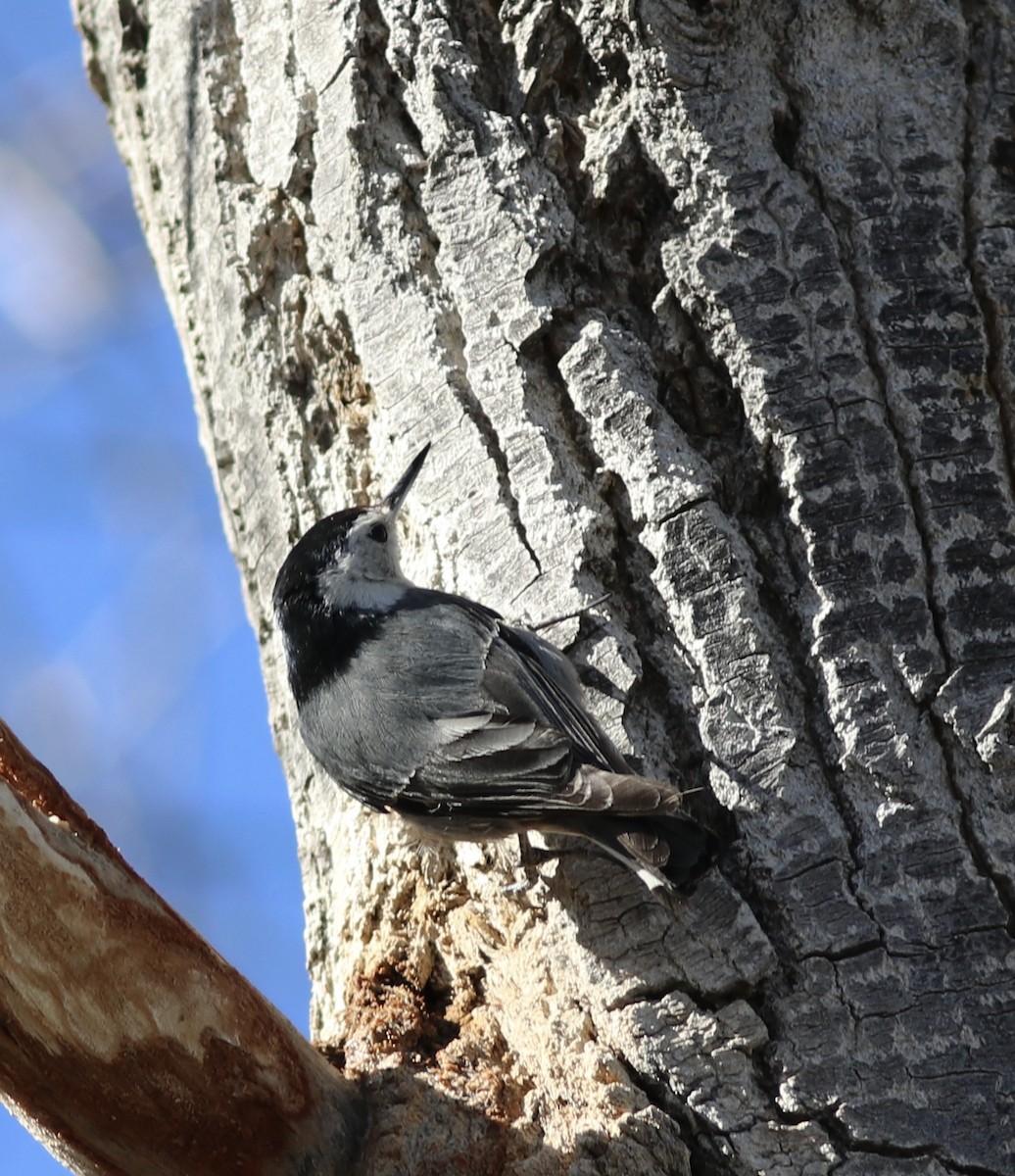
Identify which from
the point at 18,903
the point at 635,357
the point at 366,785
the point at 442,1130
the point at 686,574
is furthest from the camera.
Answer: the point at 366,785

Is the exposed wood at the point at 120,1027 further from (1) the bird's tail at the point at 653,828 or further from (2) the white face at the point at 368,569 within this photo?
(2) the white face at the point at 368,569

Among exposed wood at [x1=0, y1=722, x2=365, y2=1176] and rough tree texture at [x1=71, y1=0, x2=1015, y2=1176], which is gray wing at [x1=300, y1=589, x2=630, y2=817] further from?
exposed wood at [x1=0, y1=722, x2=365, y2=1176]

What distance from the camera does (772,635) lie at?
206 cm

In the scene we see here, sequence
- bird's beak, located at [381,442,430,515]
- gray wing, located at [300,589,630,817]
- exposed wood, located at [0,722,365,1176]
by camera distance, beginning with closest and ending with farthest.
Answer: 1. exposed wood, located at [0,722,365,1176]
2. gray wing, located at [300,589,630,817]
3. bird's beak, located at [381,442,430,515]

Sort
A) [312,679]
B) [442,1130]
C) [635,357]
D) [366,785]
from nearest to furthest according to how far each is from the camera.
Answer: [442,1130] → [635,357] → [366,785] → [312,679]

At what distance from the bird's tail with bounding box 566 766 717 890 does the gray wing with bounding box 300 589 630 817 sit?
0.09 m

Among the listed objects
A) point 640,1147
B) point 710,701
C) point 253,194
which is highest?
point 253,194

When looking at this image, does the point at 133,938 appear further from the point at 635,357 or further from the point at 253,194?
the point at 253,194

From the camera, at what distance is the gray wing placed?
7.13 feet

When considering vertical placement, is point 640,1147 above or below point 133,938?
below

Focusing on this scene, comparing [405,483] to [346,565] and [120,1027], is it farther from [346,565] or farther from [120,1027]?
[120,1027]

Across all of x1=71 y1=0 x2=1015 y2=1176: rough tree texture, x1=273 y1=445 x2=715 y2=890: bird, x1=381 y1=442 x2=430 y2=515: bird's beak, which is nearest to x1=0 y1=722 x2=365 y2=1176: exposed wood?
x1=71 y1=0 x2=1015 y2=1176: rough tree texture

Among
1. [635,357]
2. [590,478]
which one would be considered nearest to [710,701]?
[590,478]

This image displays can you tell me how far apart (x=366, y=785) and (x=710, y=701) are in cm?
70
